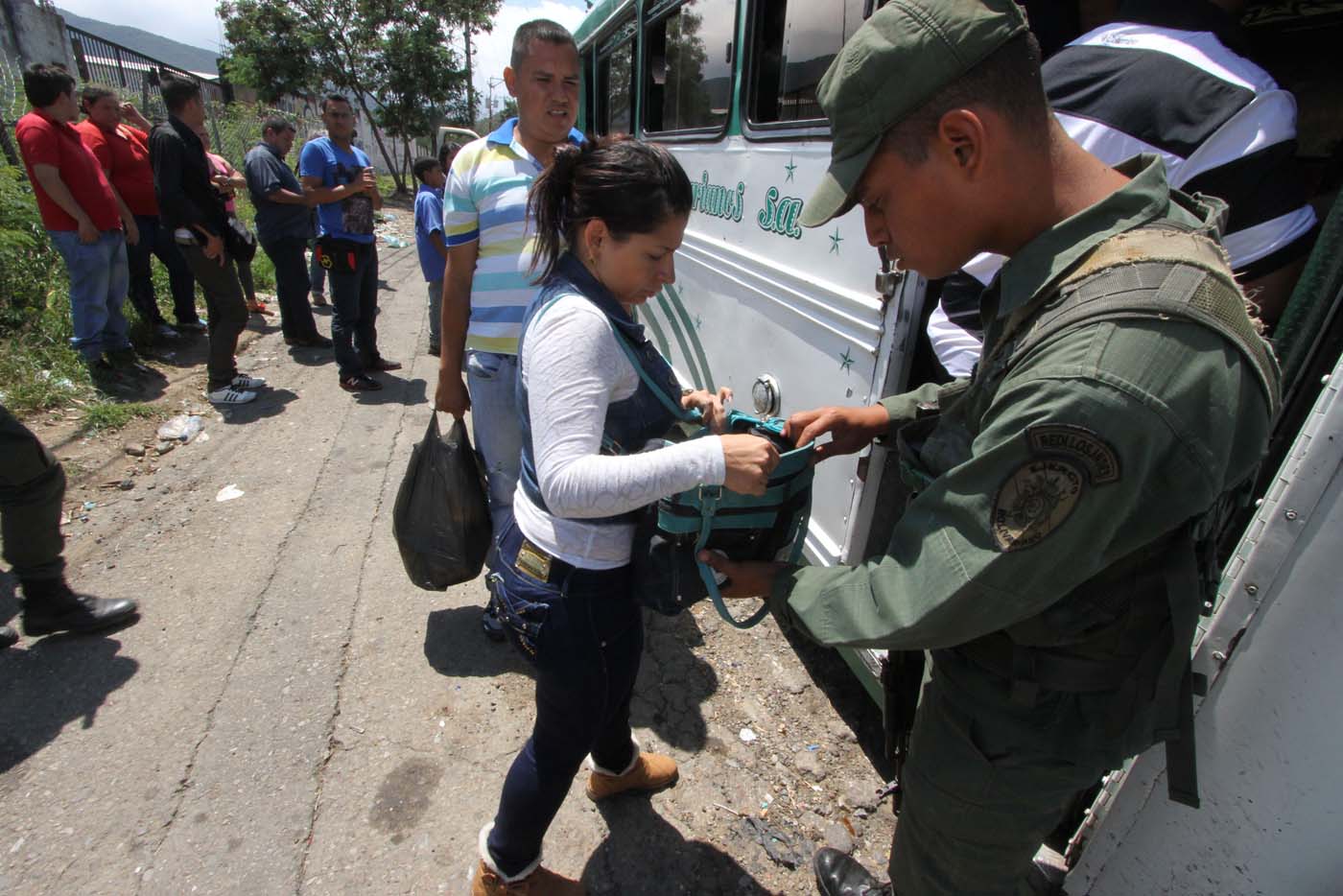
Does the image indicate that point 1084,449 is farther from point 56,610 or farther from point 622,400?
point 56,610

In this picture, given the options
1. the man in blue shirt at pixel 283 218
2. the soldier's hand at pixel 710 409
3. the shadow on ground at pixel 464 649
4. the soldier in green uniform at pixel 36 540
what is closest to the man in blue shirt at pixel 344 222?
the man in blue shirt at pixel 283 218

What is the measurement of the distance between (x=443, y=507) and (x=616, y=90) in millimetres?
3749

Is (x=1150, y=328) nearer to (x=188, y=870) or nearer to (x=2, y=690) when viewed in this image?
(x=188, y=870)

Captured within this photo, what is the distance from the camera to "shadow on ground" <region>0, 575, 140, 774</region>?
230 centimetres

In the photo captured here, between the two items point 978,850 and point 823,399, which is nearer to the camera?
point 978,850

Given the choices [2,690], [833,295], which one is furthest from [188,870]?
[833,295]

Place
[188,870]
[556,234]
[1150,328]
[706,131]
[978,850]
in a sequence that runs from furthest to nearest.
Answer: [706,131], [188,870], [556,234], [978,850], [1150,328]

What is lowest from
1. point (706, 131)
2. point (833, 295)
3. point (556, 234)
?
point (833, 295)

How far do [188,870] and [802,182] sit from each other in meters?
2.86

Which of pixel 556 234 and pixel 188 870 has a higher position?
pixel 556 234

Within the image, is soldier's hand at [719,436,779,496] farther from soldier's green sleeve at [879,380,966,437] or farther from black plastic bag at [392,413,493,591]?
black plastic bag at [392,413,493,591]

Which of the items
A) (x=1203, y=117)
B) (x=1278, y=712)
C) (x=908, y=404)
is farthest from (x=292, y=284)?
(x=1278, y=712)

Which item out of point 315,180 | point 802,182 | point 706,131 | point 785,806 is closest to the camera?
point 785,806

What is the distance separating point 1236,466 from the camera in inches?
34.1
